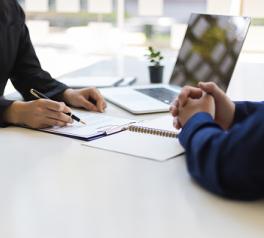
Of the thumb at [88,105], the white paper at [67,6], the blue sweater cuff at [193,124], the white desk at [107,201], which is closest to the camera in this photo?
the white desk at [107,201]

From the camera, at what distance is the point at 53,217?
0.71 m

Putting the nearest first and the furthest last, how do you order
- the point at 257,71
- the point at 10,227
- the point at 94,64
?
the point at 10,227 < the point at 257,71 < the point at 94,64

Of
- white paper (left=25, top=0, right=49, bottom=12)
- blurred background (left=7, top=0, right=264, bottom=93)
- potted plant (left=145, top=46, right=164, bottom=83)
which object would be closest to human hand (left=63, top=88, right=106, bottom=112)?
potted plant (left=145, top=46, right=164, bottom=83)

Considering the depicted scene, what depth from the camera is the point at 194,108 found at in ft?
3.37

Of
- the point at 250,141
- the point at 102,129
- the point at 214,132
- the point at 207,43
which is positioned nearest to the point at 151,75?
the point at 207,43

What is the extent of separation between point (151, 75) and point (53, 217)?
46.8 inches

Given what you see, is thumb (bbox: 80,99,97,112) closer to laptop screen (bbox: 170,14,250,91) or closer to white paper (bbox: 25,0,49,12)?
laptop screen (bbox: 170,14,250,91)

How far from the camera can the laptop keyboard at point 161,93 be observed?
4.92 ft

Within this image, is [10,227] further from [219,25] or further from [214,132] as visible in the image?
[219,25]

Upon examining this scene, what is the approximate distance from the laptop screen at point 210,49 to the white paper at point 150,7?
152cm

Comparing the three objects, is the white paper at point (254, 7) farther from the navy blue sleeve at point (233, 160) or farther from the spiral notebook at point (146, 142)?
the navy blue sleeve at point (233, 160)

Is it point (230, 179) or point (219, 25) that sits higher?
point (219, 25)

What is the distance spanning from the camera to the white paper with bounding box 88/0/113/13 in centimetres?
322

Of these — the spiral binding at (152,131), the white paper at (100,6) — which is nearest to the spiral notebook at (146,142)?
the spiral binding at (152,131)
